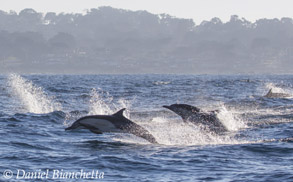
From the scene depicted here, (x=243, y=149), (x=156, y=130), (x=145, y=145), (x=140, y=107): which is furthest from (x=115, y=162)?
(x=140, y=107)

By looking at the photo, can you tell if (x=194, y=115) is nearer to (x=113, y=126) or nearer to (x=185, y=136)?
(x=185, y=136)

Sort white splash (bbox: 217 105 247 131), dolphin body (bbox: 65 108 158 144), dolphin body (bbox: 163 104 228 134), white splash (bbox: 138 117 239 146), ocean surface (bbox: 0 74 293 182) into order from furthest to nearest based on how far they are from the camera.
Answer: white splash (bbox: 217 105 247 131), dolphin body (bbox: 163 104 228 134), white splash (bbox: 138 117 239 146), dolphin body (bbox: 65 108 158 144), ocean surface (bbox: 0 74 293 182)

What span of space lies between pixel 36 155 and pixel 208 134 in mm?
5972

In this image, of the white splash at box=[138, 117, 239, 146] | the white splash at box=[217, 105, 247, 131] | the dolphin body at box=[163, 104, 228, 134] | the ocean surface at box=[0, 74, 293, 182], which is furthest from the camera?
the white splash at box=[217, 105, 247, 131]

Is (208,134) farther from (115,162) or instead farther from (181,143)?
(115,162)

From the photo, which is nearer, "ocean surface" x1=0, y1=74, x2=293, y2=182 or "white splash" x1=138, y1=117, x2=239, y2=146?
"ocean surface" x1=0, y1=74, x2=293, y2=182

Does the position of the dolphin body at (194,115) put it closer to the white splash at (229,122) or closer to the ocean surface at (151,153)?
the ocean surface at (151,153)

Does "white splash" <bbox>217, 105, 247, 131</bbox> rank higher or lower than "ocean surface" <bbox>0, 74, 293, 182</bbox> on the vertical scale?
higher

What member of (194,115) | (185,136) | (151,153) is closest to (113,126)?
(151,153)

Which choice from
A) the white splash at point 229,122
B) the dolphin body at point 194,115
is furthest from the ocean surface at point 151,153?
the dolphin body at point 194,115

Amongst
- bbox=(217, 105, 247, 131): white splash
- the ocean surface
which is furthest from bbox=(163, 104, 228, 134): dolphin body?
bbox=(217, 105, 247, 131): white splash

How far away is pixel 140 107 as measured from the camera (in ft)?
104

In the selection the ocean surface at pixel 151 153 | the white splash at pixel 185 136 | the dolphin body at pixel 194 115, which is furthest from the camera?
the dolphin body at pixel 194 115

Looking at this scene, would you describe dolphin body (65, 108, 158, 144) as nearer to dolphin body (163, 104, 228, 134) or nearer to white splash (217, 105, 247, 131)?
dolphin body (163, 104, 228, 134)
